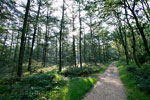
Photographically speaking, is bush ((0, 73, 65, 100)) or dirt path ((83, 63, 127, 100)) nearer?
bush ((0, 73, 65, 100))

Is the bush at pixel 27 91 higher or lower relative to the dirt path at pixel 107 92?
higher

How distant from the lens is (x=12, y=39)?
2631 centimetres

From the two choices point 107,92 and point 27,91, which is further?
point 107,92

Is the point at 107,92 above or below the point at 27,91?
below

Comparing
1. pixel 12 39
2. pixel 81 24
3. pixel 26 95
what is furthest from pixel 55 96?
pixel 12 39

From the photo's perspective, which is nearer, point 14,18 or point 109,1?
point 109,1

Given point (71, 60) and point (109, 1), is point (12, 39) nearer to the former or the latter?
point (71, 60)

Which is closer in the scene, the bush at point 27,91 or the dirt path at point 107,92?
the bush at point 27,91

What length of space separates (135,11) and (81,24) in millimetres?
11243

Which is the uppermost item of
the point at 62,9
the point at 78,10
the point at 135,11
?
the point at 78,10

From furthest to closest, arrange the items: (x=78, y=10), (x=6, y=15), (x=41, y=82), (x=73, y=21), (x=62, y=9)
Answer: (x=73, y=21)
(x=78, y=10)
(x=62, y=9)
(x=6, y=15)
(x=41, y=82)

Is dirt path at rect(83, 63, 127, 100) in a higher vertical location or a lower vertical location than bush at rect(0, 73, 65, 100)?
lower

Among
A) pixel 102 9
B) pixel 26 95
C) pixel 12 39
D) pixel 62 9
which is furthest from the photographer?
pixel 12 39

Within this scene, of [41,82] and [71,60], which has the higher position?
[71,60]
